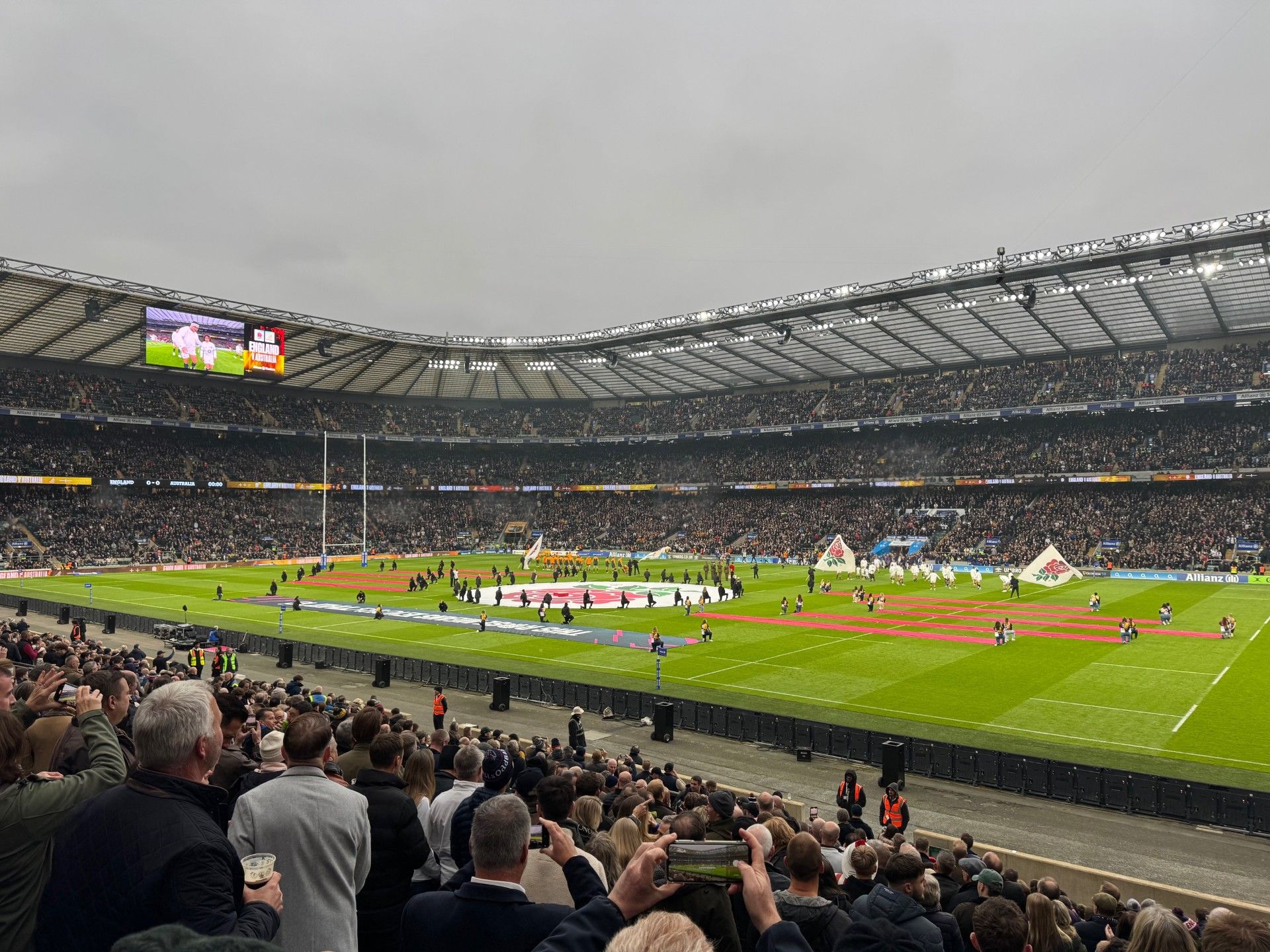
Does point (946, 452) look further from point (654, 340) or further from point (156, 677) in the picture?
point (156, 677)

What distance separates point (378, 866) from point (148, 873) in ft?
7.05

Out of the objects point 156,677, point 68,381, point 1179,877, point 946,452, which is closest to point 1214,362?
point 946,452

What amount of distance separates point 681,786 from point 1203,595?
5140 cm

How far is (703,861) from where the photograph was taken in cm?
296

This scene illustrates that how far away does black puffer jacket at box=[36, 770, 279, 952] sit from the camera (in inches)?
132

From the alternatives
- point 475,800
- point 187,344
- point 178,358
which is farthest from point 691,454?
point 475,800

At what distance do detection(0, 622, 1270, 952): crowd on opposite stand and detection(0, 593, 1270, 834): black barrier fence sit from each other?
Result: 39.1 ft

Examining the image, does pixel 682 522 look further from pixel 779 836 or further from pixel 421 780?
pixel 421 780

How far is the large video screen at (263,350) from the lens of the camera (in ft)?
248

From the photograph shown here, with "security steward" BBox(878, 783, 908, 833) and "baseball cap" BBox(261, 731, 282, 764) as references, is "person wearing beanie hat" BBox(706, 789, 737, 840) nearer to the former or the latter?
"baseball cap" BBox(261, 731, 282, 764)

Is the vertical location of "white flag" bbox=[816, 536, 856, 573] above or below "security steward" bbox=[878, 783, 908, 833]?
above

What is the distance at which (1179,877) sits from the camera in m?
14.5

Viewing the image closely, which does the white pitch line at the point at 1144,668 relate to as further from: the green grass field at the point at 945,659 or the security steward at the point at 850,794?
the security steward at the point at 850,794

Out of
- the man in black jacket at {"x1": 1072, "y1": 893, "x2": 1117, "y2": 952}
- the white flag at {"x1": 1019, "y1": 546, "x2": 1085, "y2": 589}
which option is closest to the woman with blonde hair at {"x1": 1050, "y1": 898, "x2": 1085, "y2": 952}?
the man in black jacket at {"x1": 1072, "y1": 893, "x2": 1117, "y2": 952}
